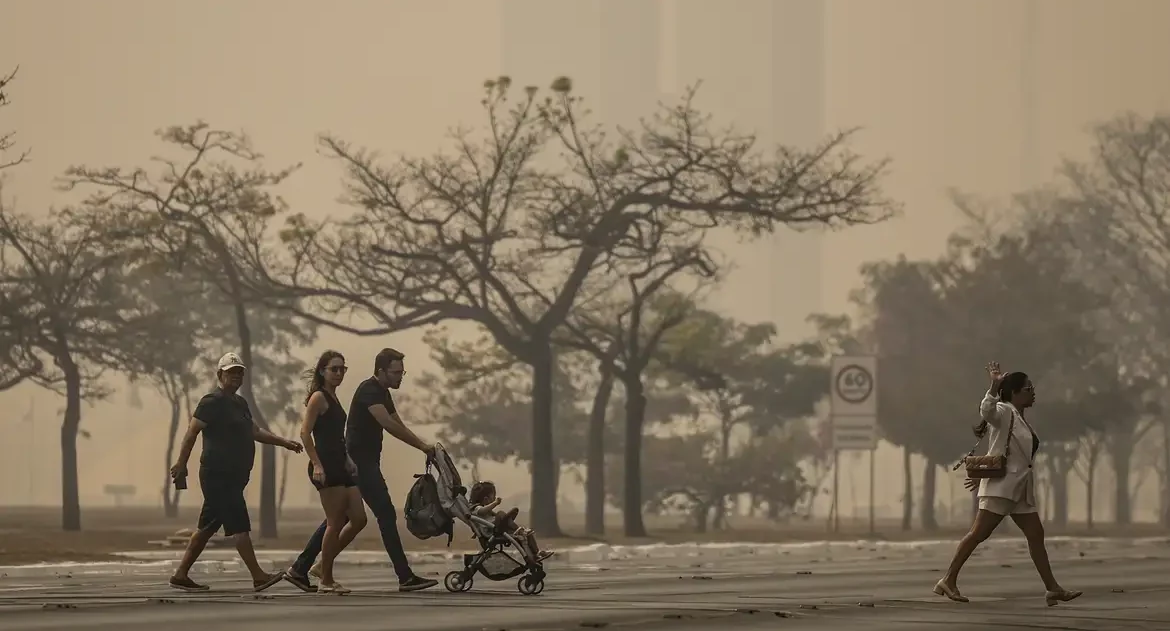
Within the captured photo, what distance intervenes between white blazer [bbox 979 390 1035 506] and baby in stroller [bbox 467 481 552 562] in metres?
3.67

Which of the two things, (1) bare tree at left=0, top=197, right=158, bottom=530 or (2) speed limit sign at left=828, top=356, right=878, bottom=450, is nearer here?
(2) speed limit sign at left=828, top=356, right=878, bottom=450

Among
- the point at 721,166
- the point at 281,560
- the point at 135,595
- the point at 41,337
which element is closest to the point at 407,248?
the point at 721,166

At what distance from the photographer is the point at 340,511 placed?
17.9m

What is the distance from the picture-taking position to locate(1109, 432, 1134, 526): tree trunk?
81375 mm

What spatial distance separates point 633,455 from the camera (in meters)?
49.9

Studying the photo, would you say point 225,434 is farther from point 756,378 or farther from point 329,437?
point 756,378

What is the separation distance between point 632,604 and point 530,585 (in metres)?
1.99

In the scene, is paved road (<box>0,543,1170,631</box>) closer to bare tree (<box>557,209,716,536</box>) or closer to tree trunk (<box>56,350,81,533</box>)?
bare tree (<box>557,209,716,536</box>)

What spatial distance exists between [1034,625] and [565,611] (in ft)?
10.6

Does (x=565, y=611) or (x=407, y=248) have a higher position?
(x=407, y=248)

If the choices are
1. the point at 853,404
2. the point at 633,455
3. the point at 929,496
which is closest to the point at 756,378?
the point at 929,496

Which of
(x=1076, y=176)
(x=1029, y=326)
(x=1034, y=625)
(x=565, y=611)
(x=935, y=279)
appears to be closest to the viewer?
(x=1034, y=625)

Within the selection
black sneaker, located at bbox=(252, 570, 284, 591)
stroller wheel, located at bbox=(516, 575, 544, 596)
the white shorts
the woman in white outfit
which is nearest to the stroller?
stroller wheel, located at bbox=(516, 575, 544, 596)

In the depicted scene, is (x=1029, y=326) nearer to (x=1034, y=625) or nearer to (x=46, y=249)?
(x=46, y=249)
